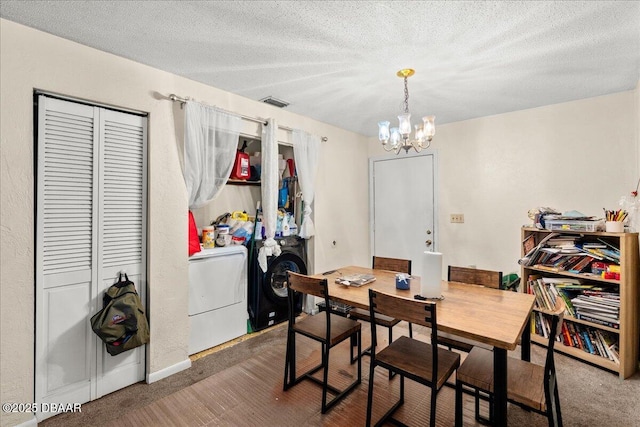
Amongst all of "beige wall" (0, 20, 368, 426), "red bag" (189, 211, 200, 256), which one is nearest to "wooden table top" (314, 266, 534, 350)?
"red bag" (189, 211, 200, 256)

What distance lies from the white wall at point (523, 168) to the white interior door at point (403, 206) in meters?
0.17

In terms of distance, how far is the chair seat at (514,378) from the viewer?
1.41 meters

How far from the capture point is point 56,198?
1.92 m

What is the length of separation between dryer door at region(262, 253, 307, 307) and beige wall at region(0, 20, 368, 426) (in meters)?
0.90

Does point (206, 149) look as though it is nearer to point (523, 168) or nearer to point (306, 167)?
point (306, 167)

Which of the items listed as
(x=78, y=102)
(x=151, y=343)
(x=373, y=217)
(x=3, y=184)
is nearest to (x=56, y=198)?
(x=3, y=184)

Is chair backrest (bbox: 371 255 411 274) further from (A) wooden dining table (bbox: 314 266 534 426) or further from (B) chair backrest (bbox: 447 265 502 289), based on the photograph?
(B) chair backrest (bbox: 447 265 502 289)

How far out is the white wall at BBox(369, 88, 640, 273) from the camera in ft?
9.14

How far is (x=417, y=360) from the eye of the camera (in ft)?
5.52

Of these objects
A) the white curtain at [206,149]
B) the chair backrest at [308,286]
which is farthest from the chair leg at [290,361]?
the white curtain at [206,149]

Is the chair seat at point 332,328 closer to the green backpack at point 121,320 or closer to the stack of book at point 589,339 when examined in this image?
the green backpack at point 121,320

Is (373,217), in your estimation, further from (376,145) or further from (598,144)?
(598,144)

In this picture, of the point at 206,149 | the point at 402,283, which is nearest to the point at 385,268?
the point at 402,283

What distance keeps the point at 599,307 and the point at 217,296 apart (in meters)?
3.30
